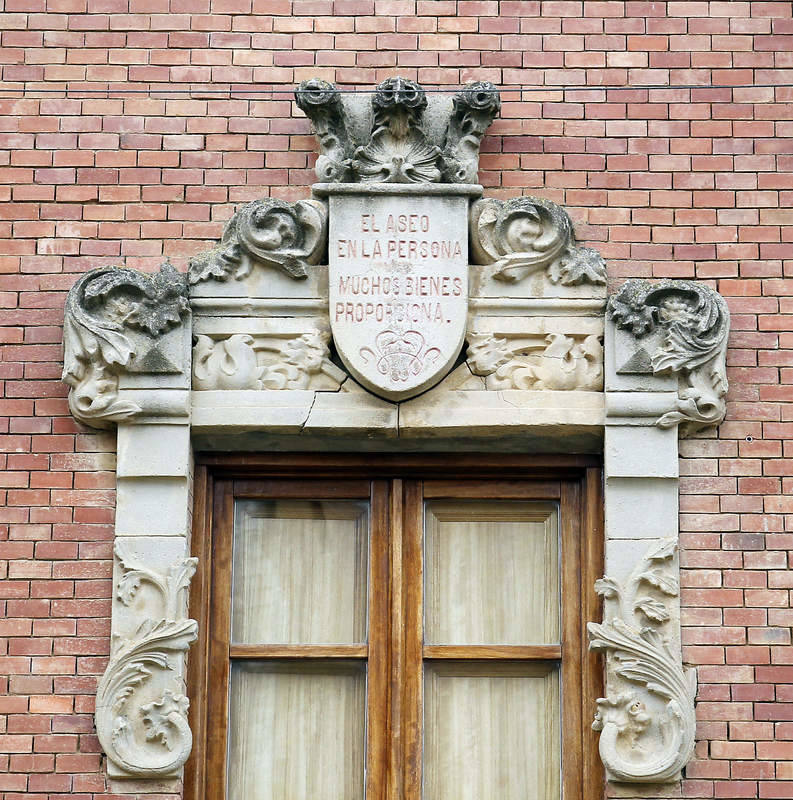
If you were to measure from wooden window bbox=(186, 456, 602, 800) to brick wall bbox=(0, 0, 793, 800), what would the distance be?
1.52 ft

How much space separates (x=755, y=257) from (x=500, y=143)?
1089 mm

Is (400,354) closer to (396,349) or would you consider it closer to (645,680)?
(396,349)

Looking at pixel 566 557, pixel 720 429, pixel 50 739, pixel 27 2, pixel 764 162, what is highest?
pixel 27 2

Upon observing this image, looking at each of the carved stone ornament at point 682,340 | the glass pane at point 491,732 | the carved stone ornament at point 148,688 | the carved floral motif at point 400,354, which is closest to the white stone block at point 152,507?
the carved stone ornament at point 148,688

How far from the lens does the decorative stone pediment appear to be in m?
7.07

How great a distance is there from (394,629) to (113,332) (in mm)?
1539

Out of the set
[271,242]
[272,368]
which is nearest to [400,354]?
[272,368]

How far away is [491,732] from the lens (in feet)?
23.5

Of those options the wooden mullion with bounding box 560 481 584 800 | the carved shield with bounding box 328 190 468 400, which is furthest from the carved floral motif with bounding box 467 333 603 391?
the wooden mullion with bounding box 560 481 584 800

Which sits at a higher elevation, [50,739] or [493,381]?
[493,381]

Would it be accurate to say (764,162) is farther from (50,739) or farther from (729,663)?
(50,739)

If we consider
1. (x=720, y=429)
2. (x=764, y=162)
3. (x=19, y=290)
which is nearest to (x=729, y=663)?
(x=720, y=429)

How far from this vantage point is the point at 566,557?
7.30 m

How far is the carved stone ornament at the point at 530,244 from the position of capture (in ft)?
24.0
